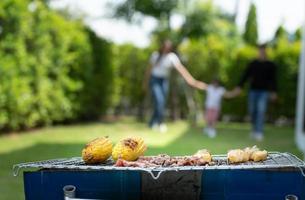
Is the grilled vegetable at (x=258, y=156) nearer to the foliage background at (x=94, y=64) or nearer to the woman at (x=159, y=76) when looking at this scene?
the foliage background at (x=94, y=64)

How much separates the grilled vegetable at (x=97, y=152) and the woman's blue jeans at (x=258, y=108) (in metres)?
6.95

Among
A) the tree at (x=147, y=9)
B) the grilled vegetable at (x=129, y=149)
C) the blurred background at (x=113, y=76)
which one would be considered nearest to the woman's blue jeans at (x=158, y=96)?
the blurred background at (x=113, y=76)

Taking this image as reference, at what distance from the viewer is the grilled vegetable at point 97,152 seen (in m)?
2.41

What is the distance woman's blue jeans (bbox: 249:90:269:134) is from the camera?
30.0ft

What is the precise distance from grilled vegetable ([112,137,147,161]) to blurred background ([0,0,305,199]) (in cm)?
376

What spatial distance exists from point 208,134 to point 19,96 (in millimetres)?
3592

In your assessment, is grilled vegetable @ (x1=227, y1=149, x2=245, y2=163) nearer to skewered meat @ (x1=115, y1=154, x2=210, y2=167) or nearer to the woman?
skewered meat @ (x1=115, y1=154, x2=210, y2=167)

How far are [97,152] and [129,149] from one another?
5.9 inches

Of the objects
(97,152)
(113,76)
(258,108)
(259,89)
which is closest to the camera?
(97,152)

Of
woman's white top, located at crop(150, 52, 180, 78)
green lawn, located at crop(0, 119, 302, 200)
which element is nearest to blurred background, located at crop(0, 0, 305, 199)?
green lawn, located at crop(0, 119, 302, 200)

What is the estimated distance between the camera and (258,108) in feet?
30.2

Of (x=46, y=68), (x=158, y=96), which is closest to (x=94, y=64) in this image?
(x=46, y=68)

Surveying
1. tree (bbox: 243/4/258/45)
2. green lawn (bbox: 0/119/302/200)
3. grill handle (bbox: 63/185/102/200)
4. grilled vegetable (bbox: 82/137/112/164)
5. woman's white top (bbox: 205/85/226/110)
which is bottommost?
green lawn (bbox: 0/119/302/200)

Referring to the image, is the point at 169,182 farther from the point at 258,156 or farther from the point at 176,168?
the point at 258,156
